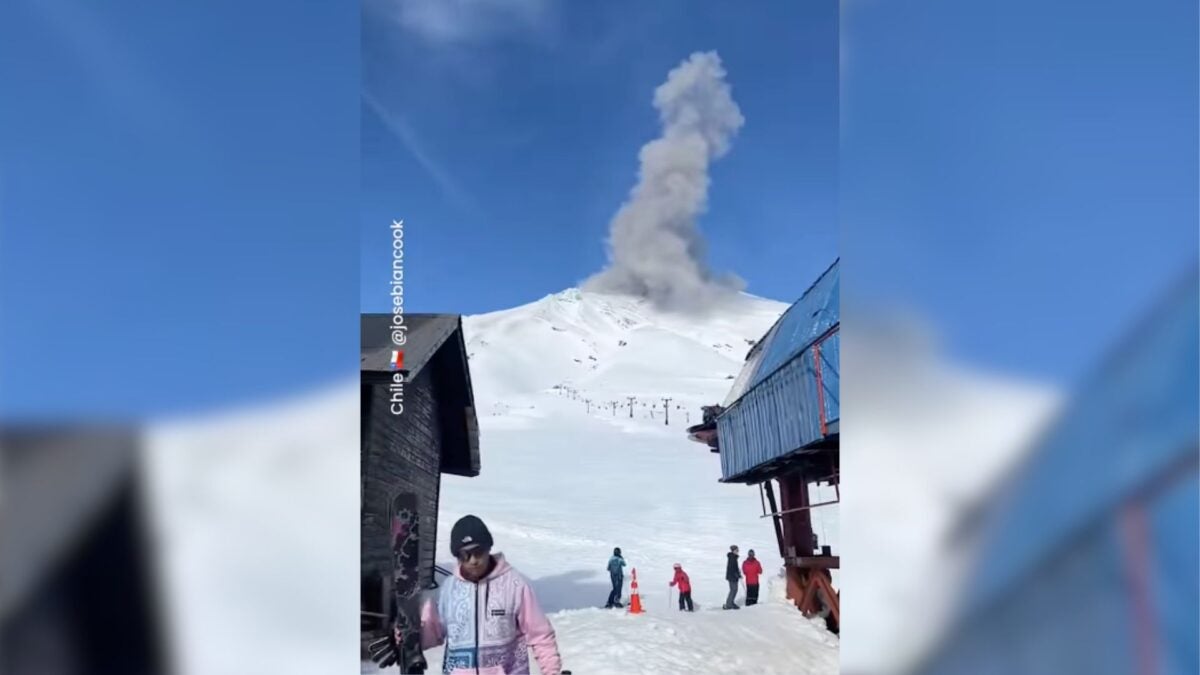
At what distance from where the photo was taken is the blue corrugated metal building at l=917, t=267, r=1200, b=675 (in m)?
2.48

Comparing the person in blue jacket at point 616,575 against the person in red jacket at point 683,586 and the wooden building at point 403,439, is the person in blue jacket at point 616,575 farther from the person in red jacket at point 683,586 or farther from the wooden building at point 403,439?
the wooden building at point 403,439

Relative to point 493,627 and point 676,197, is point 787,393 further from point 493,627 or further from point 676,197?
point 493,627

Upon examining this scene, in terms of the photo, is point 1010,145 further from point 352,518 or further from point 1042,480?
point 352,518

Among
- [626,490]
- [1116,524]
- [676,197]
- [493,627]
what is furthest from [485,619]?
[1116,524]

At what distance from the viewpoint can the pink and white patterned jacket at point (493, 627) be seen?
2.80 metres

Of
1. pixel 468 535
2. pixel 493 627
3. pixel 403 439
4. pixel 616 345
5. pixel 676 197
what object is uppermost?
pixel 676 197

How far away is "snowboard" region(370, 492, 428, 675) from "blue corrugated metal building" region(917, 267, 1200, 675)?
2.16m

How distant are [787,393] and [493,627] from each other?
1465 millimetres

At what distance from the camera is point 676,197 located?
2.89m

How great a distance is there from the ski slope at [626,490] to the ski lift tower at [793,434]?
0.05 metres

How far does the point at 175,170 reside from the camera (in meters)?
2.86

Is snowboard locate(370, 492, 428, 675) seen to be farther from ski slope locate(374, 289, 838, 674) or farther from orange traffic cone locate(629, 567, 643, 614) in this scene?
orange traffic cone locate(629, 567, 643, 614)

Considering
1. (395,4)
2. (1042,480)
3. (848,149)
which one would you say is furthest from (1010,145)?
(395,4)

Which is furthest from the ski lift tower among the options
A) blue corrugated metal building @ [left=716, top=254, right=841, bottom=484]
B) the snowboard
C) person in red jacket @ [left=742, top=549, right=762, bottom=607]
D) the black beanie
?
the snowboard
